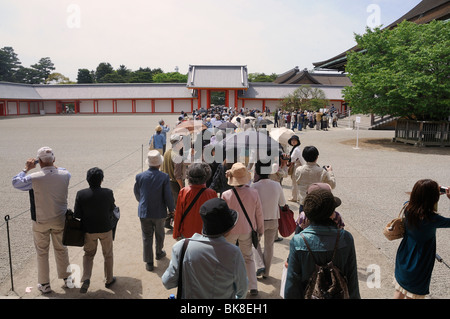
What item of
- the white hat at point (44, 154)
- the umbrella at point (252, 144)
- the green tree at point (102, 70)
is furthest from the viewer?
the green tree at point (102, 70)

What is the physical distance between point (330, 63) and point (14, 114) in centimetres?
3921

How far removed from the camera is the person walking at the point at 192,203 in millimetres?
3713

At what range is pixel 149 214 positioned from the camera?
4.40m

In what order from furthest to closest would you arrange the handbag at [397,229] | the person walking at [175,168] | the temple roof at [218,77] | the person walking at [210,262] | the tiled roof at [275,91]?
1. the tiled roof at [275,91]
2. the temple roof at [218,77]
3. the person walking at [175,168]
4. the handbag at [397,229]
5. the person walking at [210,262]

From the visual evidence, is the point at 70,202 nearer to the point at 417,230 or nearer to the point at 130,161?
the point at 130,161

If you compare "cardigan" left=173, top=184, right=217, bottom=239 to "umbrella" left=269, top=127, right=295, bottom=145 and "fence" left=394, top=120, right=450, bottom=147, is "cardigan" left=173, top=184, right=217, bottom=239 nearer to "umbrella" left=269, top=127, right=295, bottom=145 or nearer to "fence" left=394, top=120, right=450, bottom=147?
"umbrella" left=269, top=127, right=295, bottom=145

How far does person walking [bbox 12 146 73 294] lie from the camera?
3.82m

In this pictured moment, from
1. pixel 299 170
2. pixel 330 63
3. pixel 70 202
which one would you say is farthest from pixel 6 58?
pixel 299 170

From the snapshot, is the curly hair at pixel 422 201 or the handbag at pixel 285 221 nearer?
the curly hair at pixel 422 201

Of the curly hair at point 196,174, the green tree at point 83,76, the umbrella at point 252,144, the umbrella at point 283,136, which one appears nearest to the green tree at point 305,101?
the umbrella at point 283,136

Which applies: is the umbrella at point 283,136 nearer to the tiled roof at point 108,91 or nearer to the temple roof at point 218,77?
the temple roof at point 218,77

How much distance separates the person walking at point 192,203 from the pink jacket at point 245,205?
256 millimetres

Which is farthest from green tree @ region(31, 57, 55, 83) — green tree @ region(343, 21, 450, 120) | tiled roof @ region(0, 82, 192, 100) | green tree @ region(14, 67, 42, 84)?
green tree @ region(343, 21, 450, 120)

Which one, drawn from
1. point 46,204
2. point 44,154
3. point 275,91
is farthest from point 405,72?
point 275,91
